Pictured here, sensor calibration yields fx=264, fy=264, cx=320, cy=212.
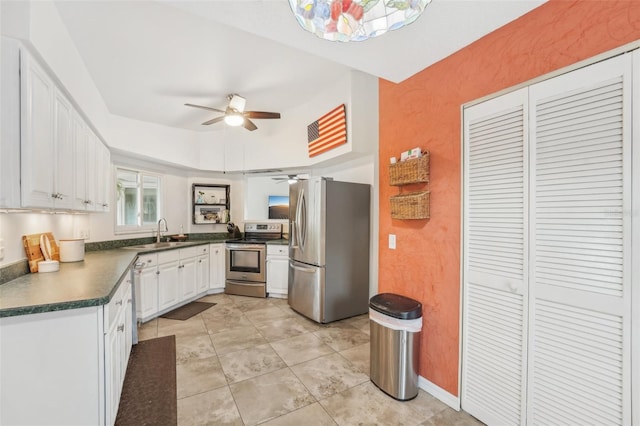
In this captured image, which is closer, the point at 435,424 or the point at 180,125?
the point at 435,424

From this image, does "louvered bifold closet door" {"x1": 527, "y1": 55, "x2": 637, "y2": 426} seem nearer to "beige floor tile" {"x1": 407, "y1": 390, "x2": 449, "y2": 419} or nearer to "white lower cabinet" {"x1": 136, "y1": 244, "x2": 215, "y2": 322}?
"beige floor tile" {"x1": 407, "y1": 390, "x2": 449, "y2": 419}

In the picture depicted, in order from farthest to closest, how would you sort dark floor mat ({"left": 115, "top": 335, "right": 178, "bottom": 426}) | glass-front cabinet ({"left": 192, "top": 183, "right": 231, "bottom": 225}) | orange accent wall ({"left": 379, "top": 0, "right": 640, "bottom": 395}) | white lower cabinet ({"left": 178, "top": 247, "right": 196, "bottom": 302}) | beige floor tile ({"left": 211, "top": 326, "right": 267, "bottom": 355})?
glass-front cabinet ({"left": 192, "top": 183, "right": 231, "bottom": 225}), white lower cabinet ({"left": 178, "top": 247, "right": 196, "bottom": 302}), beige floor tile ({"left": 211, "top": 326, "right": 267, "bottom": 355}), dark floor mat ({"left": 115, "top": 335, "right": 178, "bottom": 426}), orange accent wall ({"left": 379, "top": 0, "right": 640, "bottom": 395})

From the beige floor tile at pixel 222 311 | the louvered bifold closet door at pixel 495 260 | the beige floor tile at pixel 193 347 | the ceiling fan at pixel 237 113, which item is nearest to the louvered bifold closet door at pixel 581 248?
the louvered bifold closet door at pixel 495 260

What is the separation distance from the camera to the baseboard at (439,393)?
1871mm

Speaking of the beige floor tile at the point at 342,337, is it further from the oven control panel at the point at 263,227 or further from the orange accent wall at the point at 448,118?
the oven control panel at the point at 263,227

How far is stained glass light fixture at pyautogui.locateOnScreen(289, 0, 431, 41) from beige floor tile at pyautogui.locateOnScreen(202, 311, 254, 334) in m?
3.18

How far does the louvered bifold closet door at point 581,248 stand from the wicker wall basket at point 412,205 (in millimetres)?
660

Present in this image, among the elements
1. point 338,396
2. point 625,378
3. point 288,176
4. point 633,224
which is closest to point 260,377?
point 338,396

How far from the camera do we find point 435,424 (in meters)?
1.73

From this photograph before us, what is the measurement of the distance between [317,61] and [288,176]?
2499 millimetres

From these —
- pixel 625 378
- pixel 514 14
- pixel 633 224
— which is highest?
pixel 514 14

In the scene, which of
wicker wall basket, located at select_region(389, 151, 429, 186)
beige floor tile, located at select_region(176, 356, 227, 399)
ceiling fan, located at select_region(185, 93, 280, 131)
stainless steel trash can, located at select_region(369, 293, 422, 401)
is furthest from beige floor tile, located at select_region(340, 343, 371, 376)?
ceiling fan, located at select_region(185, 93, 280, 131)

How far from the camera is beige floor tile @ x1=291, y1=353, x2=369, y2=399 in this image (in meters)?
2.09

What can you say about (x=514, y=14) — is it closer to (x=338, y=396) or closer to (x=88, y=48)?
(x=338, y=396)
